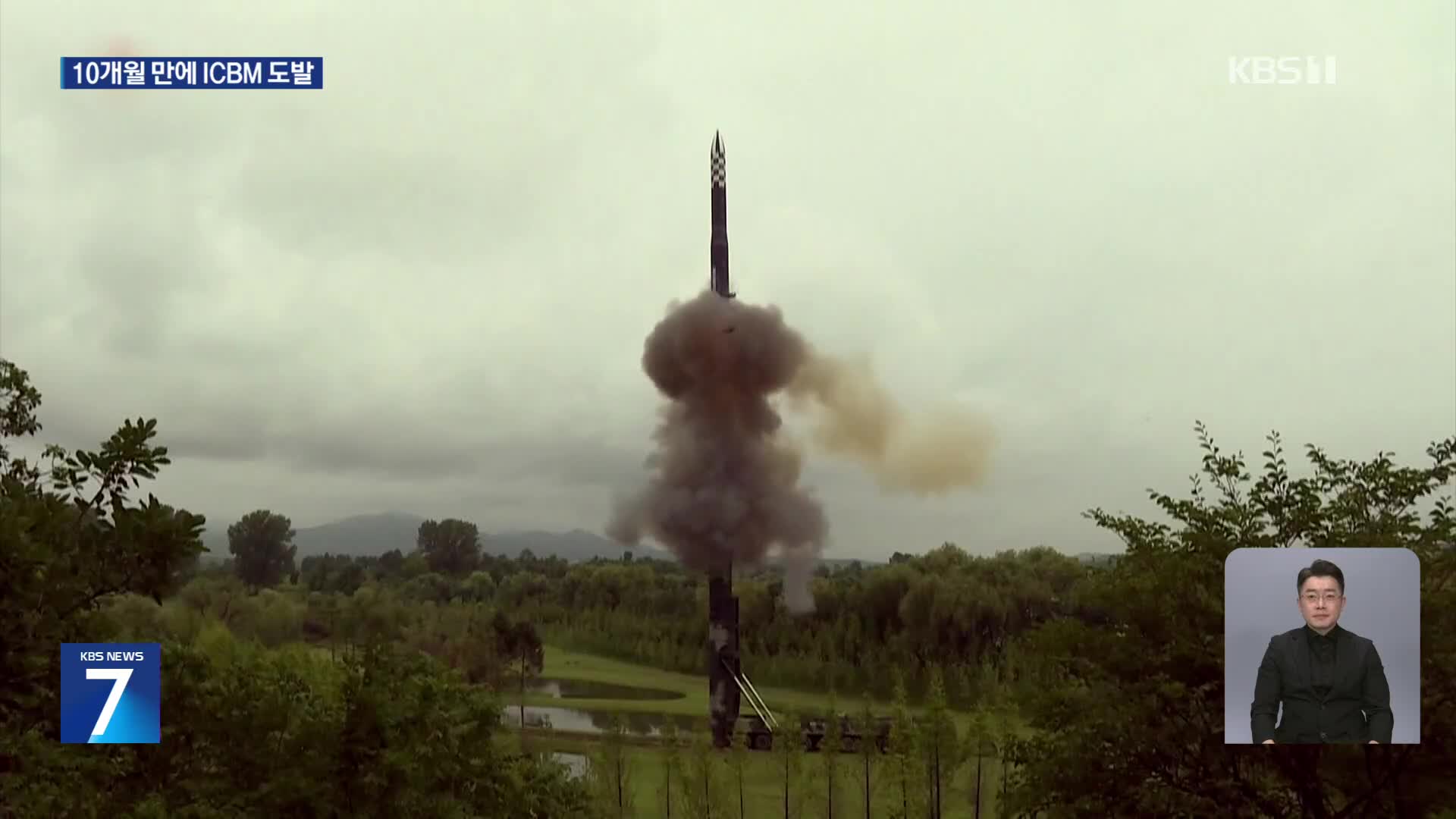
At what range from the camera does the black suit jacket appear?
44.4ft

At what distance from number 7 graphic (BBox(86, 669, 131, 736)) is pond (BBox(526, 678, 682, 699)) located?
57.0 meters

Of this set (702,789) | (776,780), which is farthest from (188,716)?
(776,780)

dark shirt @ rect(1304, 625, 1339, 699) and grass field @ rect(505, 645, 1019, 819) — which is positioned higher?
dark shirt @ rect(1304, 625, 1339, 699)

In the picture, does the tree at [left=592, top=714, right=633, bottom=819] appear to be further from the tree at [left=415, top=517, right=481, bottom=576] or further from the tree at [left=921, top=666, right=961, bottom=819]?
Result: the tree at [left=415, top=517, right=481, bottom=576]

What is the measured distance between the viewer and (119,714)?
11938 millimetres

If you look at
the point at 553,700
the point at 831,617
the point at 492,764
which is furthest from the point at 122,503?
the point at 831,617

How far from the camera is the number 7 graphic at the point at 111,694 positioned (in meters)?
11.0

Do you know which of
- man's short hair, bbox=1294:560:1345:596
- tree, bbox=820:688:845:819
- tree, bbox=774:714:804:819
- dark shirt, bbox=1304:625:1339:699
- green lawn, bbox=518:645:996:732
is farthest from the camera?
green lawn, bbox=518:645:996:732

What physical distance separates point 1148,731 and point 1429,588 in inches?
181

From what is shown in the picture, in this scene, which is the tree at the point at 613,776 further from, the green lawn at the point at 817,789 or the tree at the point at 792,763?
the tree at the point at 792,763

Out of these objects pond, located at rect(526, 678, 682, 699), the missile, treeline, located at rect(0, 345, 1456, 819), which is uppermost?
the missile

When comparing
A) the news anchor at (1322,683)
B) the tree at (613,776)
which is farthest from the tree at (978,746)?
the news anchor at (1322,683)

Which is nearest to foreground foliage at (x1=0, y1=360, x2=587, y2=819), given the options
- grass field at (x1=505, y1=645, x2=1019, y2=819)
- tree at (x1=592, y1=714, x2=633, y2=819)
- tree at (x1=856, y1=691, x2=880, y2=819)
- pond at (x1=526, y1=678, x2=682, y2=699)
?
grass field at (x1=505, y1=645, x2=1019, y2=819)

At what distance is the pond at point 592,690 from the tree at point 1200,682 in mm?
53151
